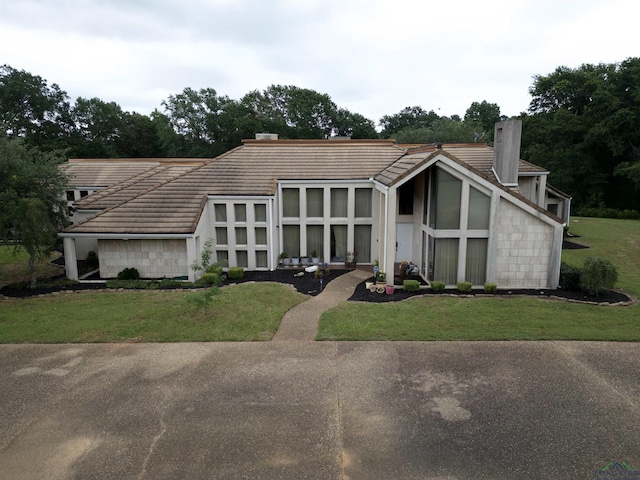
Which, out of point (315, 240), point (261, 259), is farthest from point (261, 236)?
point (315, 240)

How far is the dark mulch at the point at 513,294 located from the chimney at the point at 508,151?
4.93 metres

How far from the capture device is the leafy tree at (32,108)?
61969 millimetres

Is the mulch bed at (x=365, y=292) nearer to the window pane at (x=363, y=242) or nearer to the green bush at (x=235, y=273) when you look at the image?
the green bush at (x=235, y=273)

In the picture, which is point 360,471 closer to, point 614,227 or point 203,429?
point 203,429

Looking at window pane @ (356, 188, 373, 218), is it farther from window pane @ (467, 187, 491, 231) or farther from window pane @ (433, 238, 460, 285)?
window pane @ (467, 187, 491, 231)

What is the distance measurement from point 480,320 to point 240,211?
12331mm

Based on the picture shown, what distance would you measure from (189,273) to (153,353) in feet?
24.9

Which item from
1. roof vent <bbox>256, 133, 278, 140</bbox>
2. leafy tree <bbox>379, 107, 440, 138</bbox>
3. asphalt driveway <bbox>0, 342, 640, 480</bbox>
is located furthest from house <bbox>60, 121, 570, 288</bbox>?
leafy tree <bbox>379, 107, 440, 138</bbox>

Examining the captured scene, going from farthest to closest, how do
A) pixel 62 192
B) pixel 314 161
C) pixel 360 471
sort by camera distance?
pixel 314 161
pixel 62 192
pixel 360 471

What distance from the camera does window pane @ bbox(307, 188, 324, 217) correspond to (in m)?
21.6

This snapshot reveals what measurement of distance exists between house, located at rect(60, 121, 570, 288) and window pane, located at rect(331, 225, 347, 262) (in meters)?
0.05

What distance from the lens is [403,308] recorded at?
→ 582 inches

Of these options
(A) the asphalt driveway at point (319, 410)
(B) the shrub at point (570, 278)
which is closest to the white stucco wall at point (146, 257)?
(A) the asphalt driveway at point (319, 410)

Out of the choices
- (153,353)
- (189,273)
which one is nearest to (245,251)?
(189,273)
